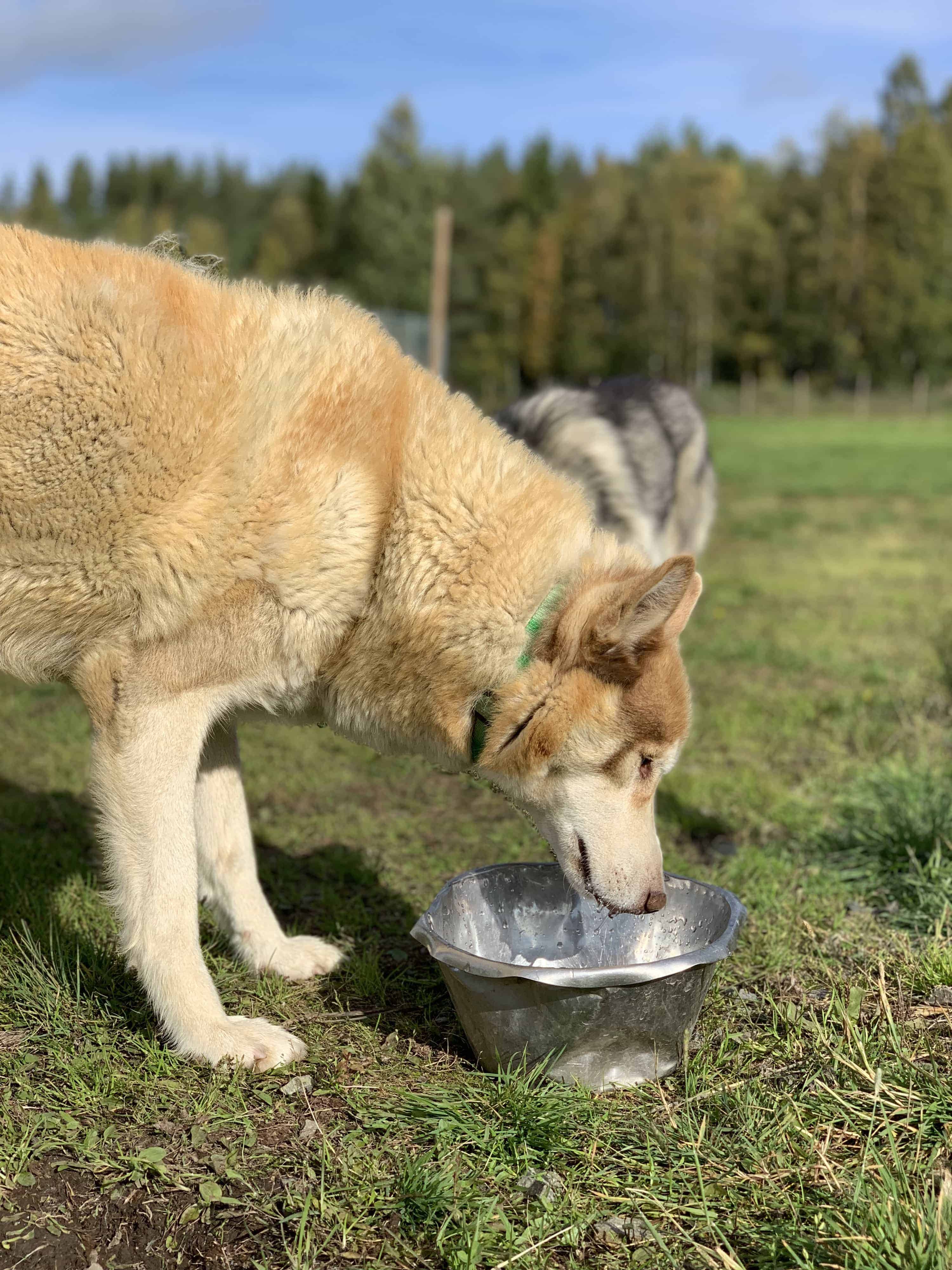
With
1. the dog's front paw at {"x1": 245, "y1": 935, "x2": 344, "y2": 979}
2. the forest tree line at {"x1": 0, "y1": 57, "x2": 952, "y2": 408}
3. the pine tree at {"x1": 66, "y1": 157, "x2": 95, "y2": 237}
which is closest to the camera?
the dog's front paw at {"x1": 245, "y1": 935, "x2": 344, "y2": 979}

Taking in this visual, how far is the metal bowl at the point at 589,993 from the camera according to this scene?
281 centimetres

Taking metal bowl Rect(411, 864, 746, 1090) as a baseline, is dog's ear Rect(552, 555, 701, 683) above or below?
above

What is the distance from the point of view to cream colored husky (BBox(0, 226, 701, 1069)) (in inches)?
118

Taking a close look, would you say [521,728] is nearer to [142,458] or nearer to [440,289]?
[142,458]

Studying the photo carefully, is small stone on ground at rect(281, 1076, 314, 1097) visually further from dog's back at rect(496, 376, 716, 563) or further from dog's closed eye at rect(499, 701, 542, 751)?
dog's back at rect(496, 376, 716, 563)

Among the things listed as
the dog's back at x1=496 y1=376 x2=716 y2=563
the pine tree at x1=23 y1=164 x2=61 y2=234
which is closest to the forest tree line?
the pine tree at x1=23 y1=164 x2=61 y2=234

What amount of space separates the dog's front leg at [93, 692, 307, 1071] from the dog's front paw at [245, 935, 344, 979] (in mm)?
494

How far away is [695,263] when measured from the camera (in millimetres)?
53625

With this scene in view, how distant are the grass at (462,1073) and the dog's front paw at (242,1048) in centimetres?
5

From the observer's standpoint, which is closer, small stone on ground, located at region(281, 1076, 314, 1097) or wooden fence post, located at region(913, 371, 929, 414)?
small stone on ground, located at region(281, 1076, 314, 1097)

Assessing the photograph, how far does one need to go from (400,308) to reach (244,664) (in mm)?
53051

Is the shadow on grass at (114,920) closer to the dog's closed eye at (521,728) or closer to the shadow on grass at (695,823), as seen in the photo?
the dog's closed eye at (521,728)

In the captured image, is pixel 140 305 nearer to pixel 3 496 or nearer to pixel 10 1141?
pixel 3 496

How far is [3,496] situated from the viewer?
3.02 m
